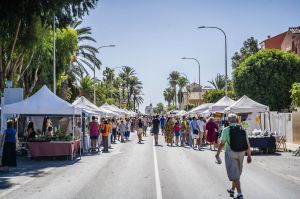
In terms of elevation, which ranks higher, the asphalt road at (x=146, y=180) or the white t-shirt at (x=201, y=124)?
the white t-shirt at (x=201, y=124)

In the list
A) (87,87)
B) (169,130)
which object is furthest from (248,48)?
(169,130)

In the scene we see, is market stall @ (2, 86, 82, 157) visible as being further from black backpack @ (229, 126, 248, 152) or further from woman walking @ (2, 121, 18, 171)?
black backpack @ (229, 126, 248, 152)

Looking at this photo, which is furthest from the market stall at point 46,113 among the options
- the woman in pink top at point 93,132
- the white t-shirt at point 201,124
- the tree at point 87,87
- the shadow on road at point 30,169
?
the tree at point 87,87

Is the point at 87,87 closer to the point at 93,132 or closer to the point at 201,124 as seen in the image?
the point at 201,124

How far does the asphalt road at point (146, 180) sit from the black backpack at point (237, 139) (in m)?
1.26

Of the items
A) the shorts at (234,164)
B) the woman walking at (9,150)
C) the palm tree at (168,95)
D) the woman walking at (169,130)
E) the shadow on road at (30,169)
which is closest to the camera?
the shorts at (234,164)

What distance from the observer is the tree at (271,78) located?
50.8 metres

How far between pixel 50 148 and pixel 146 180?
8.58m

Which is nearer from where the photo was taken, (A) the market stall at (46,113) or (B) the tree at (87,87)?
(A) the market stall at (46,113)

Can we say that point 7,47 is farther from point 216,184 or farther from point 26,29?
point 216,184

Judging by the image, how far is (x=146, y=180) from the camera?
13.4 m

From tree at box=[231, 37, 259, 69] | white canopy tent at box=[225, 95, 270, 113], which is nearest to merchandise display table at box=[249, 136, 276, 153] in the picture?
white canopy tent at box=[225, 95, 270, 113]

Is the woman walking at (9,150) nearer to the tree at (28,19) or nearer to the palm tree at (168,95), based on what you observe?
the tree at (28,19)

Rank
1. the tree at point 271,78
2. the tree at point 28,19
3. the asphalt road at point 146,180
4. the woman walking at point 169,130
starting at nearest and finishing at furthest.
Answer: the asphalt road at point 146,180, the tree at point 28,19, the woman walking at point 169,130, the tree at point 271,78
